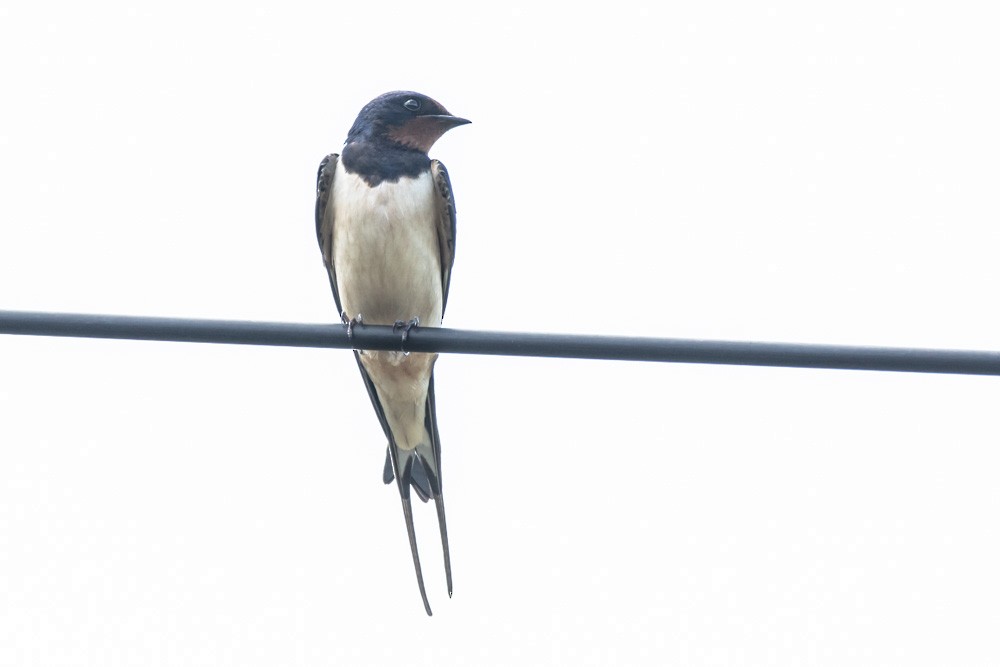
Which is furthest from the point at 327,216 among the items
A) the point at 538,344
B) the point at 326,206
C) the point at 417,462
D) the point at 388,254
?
the point at 538,344

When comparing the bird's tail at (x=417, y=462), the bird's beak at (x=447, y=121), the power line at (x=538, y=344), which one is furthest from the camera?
Result: the bird's beak at (x=447, y=121)

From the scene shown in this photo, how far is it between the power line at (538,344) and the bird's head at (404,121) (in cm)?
224

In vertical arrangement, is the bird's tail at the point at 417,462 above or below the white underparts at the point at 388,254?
below

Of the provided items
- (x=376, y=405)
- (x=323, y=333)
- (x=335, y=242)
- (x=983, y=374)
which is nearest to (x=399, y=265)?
(x=335, y=242)

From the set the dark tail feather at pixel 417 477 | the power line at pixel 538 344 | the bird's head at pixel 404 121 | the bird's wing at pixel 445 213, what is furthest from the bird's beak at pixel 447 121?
the power line at pixel 538 344

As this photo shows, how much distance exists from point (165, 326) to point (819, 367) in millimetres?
1378

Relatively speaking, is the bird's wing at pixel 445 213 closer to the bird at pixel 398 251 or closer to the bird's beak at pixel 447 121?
the bird at pixel 398 251

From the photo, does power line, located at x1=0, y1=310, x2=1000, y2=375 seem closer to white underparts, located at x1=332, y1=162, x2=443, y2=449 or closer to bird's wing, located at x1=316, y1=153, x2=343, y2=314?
white underparts, located at x1=332, y1=162, x2=443, y2=449

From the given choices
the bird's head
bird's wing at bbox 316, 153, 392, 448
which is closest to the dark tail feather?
bird's wing at bbox 316, 153, 392, 448

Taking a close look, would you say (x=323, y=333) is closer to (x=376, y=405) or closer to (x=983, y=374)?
(x=983, y=374)

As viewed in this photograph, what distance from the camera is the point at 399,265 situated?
5.17 metres

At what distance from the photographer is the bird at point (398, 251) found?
5188mm

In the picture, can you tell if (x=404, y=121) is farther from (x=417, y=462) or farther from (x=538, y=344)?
(x=538, y=344)

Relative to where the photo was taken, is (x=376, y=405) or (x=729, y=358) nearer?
(x=729, y=358)
